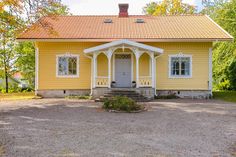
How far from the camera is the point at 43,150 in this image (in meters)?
5.95

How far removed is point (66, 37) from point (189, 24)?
880 cm

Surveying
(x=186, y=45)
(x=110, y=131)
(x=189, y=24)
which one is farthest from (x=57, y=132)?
(x=189, y=24)

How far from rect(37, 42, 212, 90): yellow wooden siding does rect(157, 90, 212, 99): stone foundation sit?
0.20 m

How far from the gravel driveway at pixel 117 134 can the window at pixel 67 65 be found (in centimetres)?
754

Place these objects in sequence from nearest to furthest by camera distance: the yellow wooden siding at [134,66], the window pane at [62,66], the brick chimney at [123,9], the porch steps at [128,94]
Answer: the porch steps at [128,94] < the yellow wooden siding at [134,66] < the window pane at [62,66] < the brick chimney at [123,9]

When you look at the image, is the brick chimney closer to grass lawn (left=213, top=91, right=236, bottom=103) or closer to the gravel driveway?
grass lawn (left=213, top=91, right=236, bottom=103)

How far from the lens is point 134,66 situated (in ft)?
61.0

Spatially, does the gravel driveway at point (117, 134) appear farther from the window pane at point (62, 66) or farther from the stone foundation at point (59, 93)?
the window pane at point (62, 66)

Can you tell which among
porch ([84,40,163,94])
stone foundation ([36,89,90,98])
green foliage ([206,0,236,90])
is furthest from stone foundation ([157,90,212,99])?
stone foundation ([36,89,90,98])

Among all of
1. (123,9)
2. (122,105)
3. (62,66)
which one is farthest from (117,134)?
(123,9)

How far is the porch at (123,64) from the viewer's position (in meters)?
A: 17.0

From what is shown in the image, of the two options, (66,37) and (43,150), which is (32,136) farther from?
(66,37)

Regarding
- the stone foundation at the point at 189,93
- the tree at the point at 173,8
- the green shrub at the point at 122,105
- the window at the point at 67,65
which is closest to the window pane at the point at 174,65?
the stone foundation at the point at 189,93

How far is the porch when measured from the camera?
55.7ft
